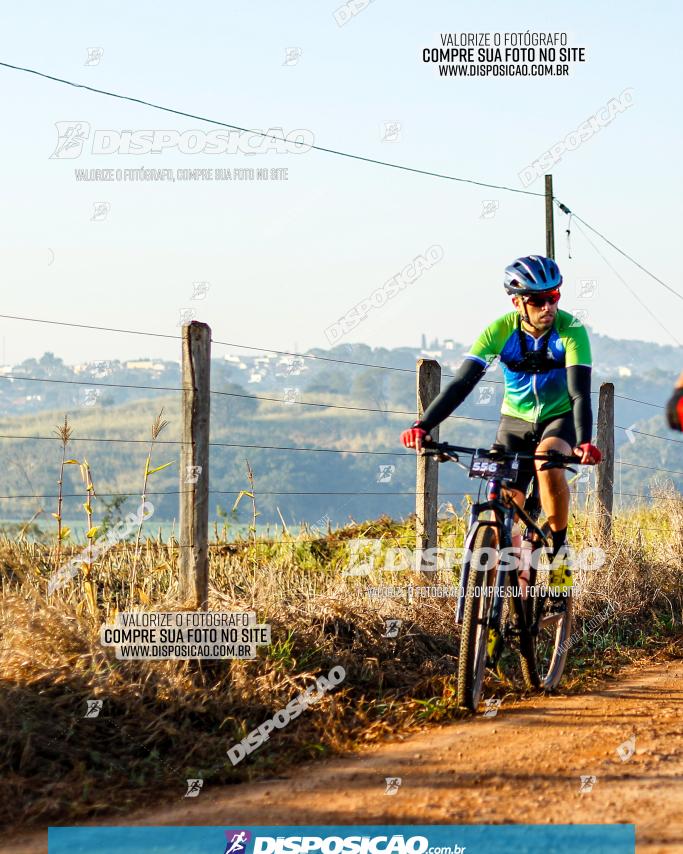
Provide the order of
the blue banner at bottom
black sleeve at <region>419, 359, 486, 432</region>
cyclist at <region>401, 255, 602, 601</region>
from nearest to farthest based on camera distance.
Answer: the blue banner at bottom
black sleeve at <region>419, 359, 486, 432</region>
cyclist at <region>401, 255, 602, 601</region>

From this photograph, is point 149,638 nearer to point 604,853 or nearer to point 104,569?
point 104,569

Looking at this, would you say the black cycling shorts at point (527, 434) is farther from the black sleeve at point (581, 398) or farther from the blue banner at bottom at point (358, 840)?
the blue banner at bottom at point (358, 840)

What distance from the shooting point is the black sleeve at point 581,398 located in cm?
625

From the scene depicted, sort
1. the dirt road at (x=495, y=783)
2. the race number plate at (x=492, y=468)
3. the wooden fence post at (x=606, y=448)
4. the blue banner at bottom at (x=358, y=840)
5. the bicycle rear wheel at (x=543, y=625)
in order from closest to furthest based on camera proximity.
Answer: the blue banner at bottom at (x=358, y=840)
the dirt road at (x=495, y=783)
the race number plate at (x=492, y=468)
the bicycle rear wheel at (x=543, y=625)
the wooden fence post at (x=606, y=448)

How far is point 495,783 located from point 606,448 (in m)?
6.87

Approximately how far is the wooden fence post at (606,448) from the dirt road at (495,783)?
4981 millimetres

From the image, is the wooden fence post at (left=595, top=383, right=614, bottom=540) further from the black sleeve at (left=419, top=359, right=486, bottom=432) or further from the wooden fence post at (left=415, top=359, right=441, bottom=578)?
the black sleeve at (left=419, top=359, right=486, bottom=432)

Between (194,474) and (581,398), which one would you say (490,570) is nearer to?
(581,398)

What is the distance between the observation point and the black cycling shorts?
21.5 ft

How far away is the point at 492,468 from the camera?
6.07 m

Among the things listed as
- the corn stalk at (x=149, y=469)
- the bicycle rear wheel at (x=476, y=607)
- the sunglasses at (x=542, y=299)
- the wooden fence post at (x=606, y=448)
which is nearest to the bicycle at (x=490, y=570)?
the bicycle rear wheel at (x=476, y=607)

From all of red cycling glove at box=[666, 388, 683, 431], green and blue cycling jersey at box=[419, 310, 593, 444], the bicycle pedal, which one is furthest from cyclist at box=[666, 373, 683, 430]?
the bicycle pedal

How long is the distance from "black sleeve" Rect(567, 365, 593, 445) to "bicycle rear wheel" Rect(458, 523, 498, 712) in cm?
82

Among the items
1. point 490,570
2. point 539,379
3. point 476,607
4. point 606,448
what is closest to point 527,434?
point 539,379
